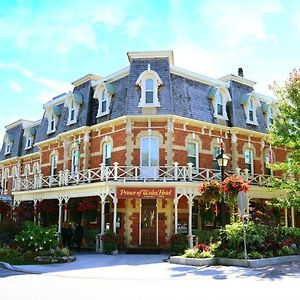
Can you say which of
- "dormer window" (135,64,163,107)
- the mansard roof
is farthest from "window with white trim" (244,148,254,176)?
"dormer window" (135,64,163,107)

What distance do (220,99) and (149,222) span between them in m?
9.57

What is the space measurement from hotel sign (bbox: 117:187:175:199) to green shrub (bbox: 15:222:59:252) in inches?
173

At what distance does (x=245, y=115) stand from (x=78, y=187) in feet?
40.7

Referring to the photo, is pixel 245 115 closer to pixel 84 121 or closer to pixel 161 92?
pixel 161 92

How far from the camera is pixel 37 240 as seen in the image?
55.0ft

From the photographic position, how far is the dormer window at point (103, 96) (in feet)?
80.1

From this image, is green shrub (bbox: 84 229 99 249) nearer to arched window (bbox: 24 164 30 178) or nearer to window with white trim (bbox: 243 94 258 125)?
window with white trim (bbox: 243 94 258 125)

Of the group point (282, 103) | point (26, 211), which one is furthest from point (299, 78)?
point (26, 211)

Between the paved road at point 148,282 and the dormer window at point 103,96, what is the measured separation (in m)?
11.4

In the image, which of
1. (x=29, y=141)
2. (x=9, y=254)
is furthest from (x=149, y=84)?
(x=29, y=141)

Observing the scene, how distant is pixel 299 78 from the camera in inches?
781

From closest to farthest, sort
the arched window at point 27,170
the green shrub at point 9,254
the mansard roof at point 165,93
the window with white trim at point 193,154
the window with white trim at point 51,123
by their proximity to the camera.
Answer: the green shrub at point 9,254
the mansard roof at point 165,93
the window with white trim at point 193,154
the window with white trim at point 51,123
the arched window at point 27,170

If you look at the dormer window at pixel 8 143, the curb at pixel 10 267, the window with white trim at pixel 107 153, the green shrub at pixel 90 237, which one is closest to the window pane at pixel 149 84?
the window with white trim at pixel 107 153

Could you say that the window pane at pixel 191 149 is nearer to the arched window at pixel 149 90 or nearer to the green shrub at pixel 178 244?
the arched window at pixel 149 90
